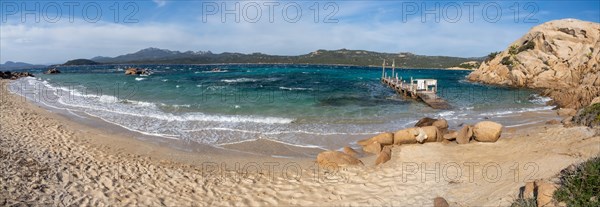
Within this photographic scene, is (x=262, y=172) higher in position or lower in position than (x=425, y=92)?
lower

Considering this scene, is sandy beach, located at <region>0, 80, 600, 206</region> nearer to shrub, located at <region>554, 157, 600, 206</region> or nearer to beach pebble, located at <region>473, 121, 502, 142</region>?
beach pebble, located at <region>473, 121, 502, 142</region>

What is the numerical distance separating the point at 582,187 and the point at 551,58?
154 feet

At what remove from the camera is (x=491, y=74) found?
167 ft

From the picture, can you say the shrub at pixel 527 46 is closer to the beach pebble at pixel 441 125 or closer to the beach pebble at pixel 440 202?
the beach pebble at pixel 441 125

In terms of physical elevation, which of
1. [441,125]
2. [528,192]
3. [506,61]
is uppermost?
[506,61]

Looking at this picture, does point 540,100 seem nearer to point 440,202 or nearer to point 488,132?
point 488,132

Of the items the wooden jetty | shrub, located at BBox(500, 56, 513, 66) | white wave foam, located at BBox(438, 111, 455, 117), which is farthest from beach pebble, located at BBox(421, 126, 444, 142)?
shrub, located at BBox(500, 56, 513, 66)

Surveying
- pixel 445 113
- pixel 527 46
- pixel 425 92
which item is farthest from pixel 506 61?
pixel 445 113

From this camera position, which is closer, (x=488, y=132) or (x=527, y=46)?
(x=488, y=132)

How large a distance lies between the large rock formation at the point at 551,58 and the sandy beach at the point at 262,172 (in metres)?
29.4

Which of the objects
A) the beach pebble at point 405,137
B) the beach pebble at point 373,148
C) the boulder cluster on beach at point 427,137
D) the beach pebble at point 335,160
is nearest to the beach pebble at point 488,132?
the boulder cluster on beach at point 427,137

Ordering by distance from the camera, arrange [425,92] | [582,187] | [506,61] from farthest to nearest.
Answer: [506,61]
[425,92]
[582,187]

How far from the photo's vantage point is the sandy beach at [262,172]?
24.0ft

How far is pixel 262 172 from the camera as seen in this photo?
31.6 ft
